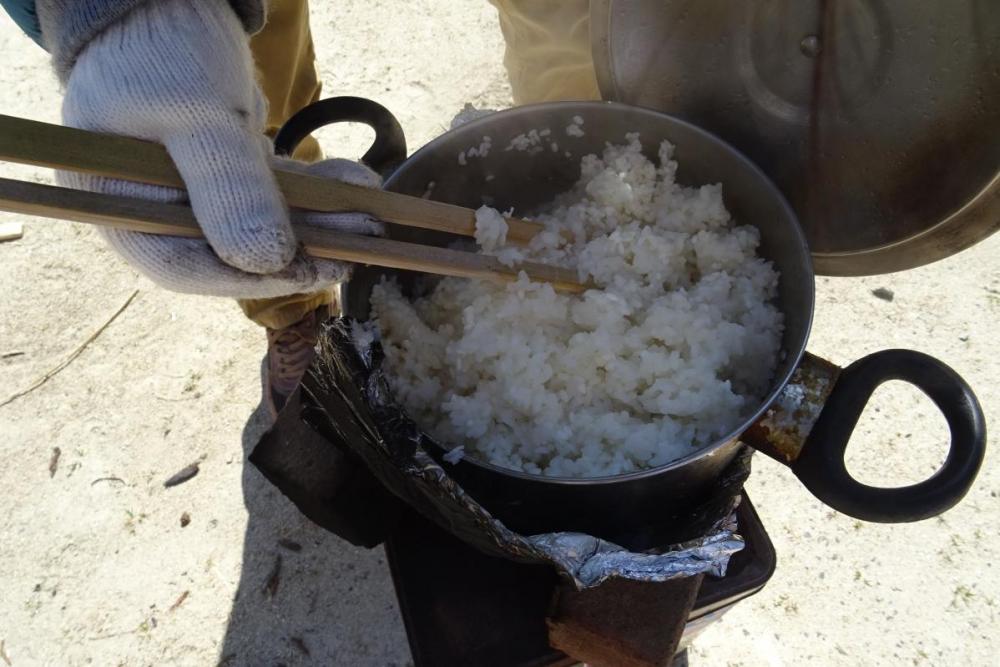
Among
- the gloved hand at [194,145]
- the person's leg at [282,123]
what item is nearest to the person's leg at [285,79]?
the person's leg at [282,123]

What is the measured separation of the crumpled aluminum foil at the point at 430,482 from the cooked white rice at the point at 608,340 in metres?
0.11

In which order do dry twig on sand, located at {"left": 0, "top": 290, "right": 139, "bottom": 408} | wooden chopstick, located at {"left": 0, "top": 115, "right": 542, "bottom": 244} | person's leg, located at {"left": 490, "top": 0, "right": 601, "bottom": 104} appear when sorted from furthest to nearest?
dry twig on sand, located at {"left": 0, "top": 290, "right": 139, "bottom": 408}
person's leg, located at {"left": 490, "top": 0, "right": 601, "bottom": 104}
wooden chopstick, located at {"left": 0, "top": 115, "right": 542, "bottom": 244}

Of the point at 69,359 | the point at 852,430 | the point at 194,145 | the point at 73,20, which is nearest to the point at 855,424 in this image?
the point at 852,430

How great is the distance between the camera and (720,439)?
0.97 meters

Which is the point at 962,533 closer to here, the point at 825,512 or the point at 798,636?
the point at 825,512

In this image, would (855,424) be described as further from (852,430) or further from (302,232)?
(302,232)

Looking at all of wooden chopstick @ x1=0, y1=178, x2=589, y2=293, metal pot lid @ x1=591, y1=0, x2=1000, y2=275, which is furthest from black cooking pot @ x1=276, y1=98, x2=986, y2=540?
wooden chopstick @ x1=0, y1=178, x2=589, y2=293

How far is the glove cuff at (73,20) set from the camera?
3.02 ft

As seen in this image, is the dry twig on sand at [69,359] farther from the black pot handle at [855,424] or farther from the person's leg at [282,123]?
the black pot handle at [855,424]

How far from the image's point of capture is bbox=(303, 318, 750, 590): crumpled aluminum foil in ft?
3.09

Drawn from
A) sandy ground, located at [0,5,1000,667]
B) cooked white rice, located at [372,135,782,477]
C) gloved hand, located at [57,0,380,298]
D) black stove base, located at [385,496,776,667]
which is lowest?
sandy ground, located at [0,5,1000,667]

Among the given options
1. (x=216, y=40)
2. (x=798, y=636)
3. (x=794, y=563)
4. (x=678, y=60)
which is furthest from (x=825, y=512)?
(x=216, y=40)

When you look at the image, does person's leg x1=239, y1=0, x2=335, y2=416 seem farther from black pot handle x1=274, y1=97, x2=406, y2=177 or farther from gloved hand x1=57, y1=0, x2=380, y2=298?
gloved hand x1=57, y1=0, x2=380, y2=298

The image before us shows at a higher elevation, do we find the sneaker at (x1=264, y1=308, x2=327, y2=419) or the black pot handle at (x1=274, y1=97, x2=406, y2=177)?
the black pot handle at (x1=274, y1=97, x2=406, y2=177)
